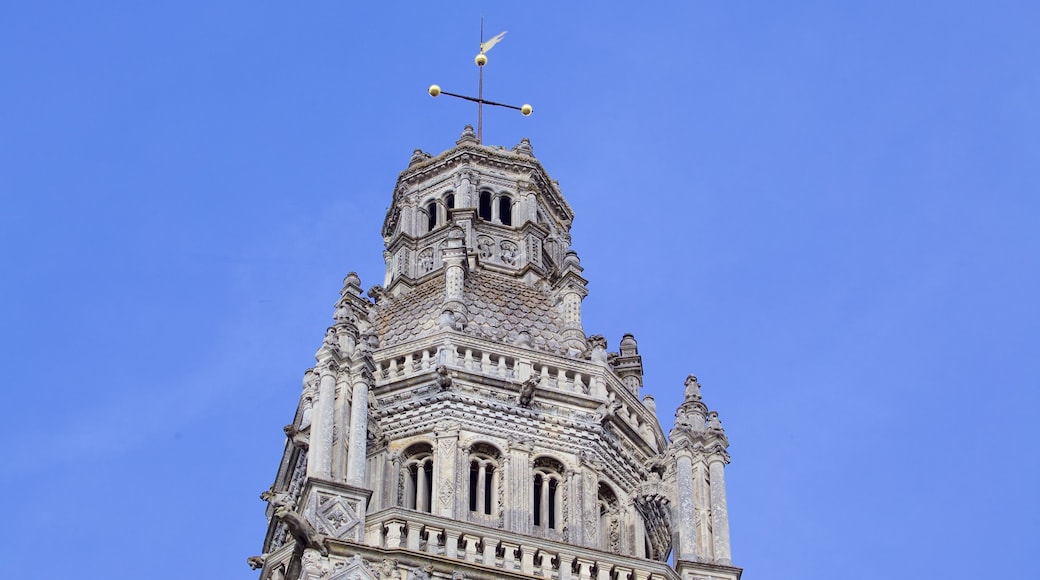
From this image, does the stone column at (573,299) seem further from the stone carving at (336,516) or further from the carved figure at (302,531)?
the carved figure at (302,531)

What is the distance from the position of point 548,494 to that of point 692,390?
12.0ft

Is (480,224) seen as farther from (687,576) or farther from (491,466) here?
(687,576)

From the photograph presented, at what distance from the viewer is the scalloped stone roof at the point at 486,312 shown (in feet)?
165

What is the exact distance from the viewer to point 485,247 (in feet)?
178

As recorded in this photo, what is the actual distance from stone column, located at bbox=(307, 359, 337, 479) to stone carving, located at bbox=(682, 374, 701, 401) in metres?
7.18

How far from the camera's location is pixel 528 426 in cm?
4738

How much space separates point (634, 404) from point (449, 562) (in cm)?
968

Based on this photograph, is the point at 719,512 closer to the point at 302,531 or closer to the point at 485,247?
the point at 302,531

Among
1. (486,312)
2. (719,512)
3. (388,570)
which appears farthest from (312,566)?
(486,312)

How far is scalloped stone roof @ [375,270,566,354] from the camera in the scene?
5034cm

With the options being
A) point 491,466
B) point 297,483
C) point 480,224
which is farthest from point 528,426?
point 480,224

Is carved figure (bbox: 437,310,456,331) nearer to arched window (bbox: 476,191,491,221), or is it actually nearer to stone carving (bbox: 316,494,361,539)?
arched window (bbox: 476,191,491,221)

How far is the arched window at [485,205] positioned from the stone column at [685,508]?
1164 cm

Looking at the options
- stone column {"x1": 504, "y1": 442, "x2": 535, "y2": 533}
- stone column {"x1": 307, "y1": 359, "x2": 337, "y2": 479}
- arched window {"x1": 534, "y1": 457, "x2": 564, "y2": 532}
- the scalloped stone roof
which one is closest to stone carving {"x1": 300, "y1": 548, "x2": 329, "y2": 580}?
stone column {"x1": 307, "y1": 359, "x2": 337, "y2": 479}
